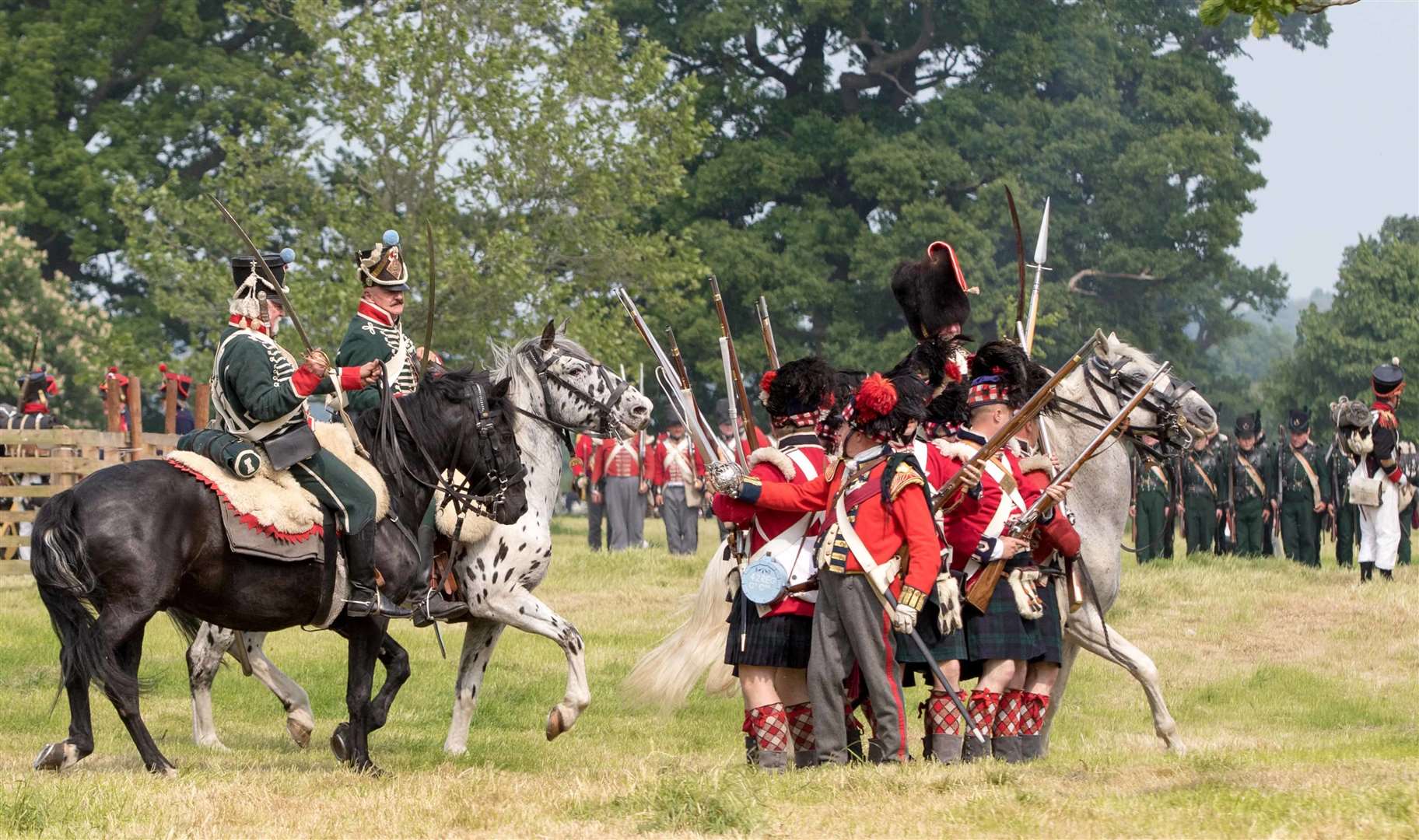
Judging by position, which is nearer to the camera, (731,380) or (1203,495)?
(731,380)

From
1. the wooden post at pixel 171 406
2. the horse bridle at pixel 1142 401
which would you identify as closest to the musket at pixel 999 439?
the horse bridle at pixel 1142 401

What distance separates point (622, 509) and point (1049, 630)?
1839cm

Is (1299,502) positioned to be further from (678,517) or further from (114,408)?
(114,408)

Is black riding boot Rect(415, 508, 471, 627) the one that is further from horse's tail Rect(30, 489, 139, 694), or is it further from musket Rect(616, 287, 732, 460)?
horse's tail Rect(30, 489, 139, 694)

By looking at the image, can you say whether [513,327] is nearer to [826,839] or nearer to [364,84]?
[364,84]

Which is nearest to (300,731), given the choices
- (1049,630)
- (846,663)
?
(846,663)

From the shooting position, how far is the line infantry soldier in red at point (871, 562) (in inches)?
323

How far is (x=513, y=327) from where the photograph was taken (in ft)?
104

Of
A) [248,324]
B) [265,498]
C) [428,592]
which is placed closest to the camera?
[265,498]

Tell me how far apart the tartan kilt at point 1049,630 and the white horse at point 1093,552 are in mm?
661

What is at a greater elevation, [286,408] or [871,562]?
[286,408]

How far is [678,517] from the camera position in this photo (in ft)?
88.6

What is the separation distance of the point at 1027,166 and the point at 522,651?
34309 mm

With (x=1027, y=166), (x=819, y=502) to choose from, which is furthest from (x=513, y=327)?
(x=819, y=502)
